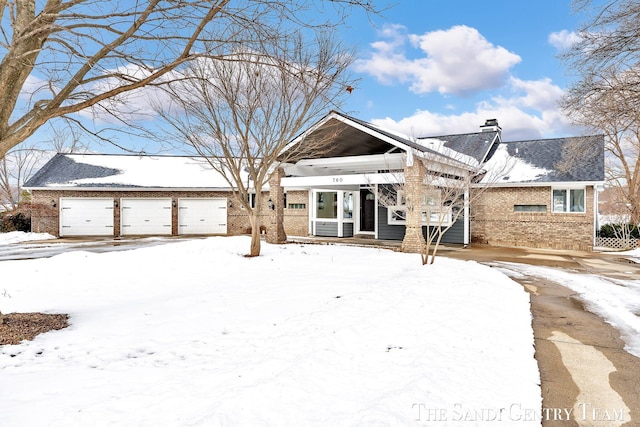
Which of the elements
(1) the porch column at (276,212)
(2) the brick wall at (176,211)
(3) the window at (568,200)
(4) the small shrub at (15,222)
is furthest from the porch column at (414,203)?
(4) the small shrub at (15,222)

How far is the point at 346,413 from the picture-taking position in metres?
3.17

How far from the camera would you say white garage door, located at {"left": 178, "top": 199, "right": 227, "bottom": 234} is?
79.1 feet

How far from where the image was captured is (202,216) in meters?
24.3

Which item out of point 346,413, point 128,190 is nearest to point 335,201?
point 128,190

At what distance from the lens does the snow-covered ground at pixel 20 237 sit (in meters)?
19.8

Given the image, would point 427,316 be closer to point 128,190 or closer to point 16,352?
point 16,352

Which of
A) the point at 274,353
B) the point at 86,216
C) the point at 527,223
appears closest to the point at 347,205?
the point at 527,223

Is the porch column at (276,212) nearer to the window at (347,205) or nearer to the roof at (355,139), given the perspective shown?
the roof at (355,139)

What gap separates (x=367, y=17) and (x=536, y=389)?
477 cm

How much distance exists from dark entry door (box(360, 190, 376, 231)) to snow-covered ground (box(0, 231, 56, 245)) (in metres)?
17.7

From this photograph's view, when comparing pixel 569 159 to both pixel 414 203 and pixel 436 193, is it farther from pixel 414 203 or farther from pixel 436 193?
pixel 436 193

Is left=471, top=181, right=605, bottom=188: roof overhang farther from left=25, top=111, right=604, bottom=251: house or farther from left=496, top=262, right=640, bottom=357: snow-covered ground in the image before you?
left=496, top=262, right=640, bottom=357: snow-covered ground

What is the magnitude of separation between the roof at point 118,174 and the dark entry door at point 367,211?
8.54 metres

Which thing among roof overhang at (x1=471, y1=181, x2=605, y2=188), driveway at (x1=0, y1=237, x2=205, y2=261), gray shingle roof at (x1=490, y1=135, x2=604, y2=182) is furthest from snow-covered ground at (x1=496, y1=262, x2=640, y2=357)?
driveway at (x1=0, y1=237, x2=205, y2=261)
